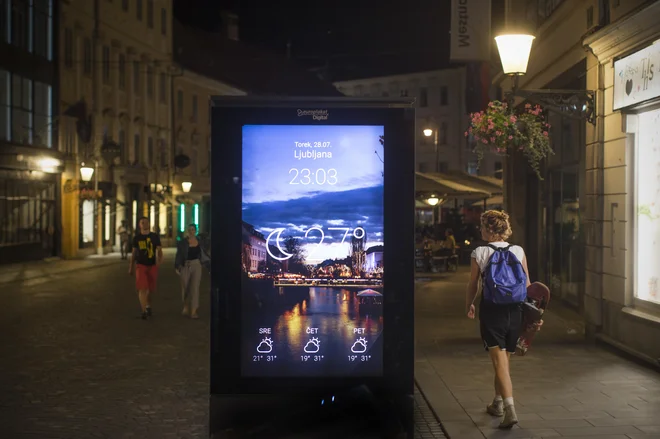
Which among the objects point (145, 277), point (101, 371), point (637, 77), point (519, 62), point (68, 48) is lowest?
point (101, 371)

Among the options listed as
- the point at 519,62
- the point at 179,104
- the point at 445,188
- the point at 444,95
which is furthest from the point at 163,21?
the point at 519,62

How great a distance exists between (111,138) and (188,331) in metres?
29.9

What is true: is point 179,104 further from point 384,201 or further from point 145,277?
point 384,201

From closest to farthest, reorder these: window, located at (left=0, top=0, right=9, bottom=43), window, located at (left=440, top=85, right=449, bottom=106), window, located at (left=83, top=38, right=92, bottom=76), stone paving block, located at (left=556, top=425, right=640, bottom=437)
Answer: stone paving block, located at (left=556, top=425, right=640, bottom=437)
window, located at (left=0, top=0, right=9, bottom=43)
window, located at (left=83, top=38, right=92, bottom=76)
window, located at (left=440, top=85, right=449, bottom=106)

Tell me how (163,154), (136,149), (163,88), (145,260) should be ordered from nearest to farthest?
(145,260) → (136,149) → (163,88) → (163,154)

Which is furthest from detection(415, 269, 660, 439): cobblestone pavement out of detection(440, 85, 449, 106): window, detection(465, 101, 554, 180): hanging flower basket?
detection(440, 85, 449, 106): window

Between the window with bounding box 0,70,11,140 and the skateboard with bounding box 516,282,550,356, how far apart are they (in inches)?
1084

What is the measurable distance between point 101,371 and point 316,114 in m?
4.99

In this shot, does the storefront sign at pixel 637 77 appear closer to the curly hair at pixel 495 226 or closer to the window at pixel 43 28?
the curly hair at pixel 495 226

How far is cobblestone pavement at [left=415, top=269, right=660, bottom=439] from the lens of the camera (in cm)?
708

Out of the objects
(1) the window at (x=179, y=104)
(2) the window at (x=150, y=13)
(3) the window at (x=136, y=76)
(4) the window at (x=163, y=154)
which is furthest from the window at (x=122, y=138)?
(1) the window at (x=179, y=104)

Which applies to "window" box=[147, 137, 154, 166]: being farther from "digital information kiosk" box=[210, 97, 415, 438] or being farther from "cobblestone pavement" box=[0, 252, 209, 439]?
"digital information kiosk" box=[210, 97, 415, 438]

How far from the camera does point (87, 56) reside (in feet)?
129

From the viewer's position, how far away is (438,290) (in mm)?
20641
